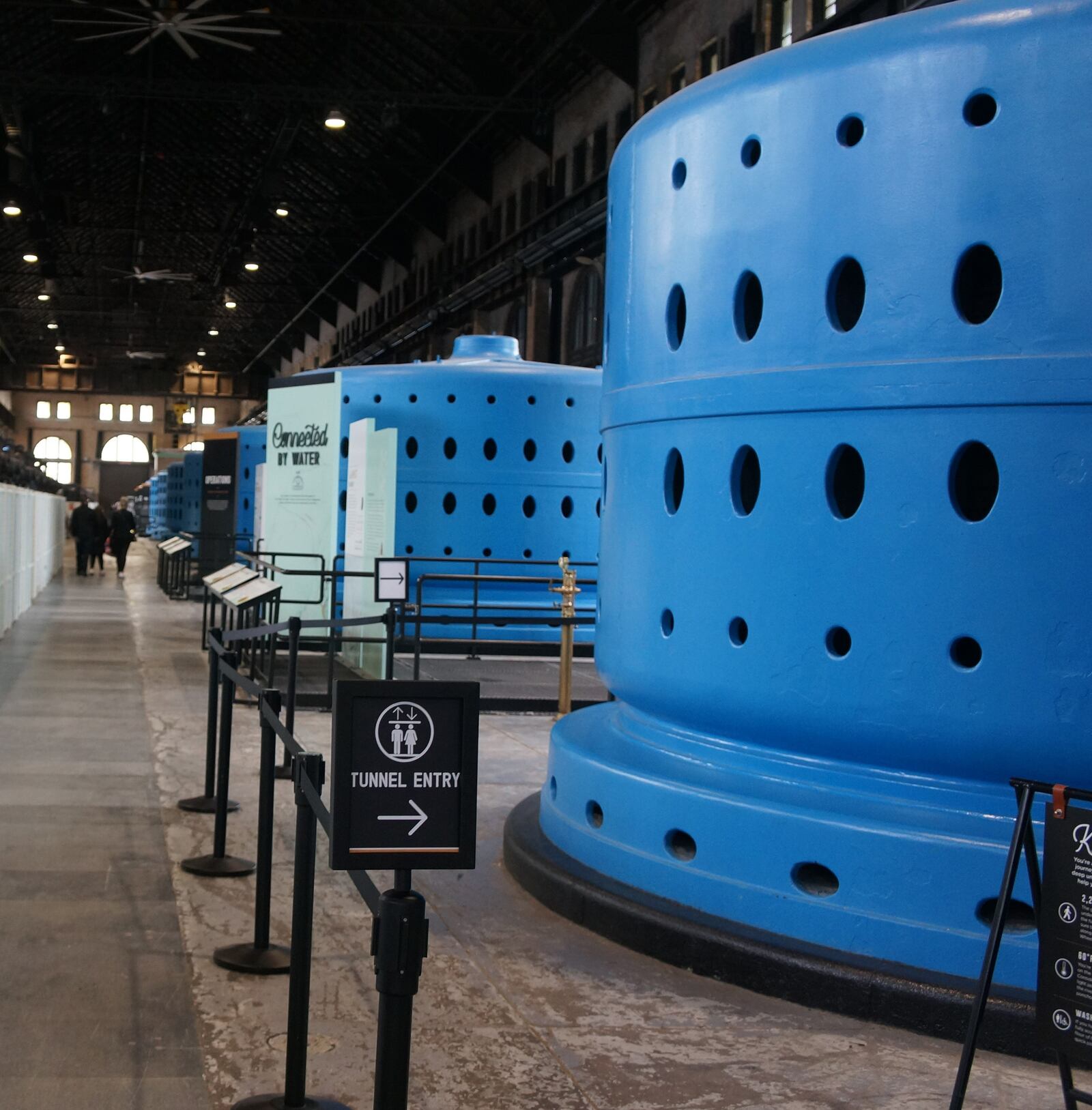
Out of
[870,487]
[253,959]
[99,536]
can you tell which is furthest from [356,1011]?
[99,536]

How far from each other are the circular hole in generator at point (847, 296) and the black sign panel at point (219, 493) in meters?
24.7

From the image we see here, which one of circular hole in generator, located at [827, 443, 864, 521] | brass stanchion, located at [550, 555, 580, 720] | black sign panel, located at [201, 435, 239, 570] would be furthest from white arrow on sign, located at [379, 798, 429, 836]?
black sign panel, located at [201, 435, 239, 570]

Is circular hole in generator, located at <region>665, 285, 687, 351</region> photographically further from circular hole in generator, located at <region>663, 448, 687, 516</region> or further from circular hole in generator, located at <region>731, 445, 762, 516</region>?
circular hole in generator, located at <region>731, 445, 762, 516</region>

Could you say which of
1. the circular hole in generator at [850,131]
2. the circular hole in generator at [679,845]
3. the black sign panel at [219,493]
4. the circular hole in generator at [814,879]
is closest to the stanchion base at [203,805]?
the circular hole in generator at [679,845]

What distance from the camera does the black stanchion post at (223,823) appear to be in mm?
6465

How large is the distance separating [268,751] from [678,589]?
1898 millimetres

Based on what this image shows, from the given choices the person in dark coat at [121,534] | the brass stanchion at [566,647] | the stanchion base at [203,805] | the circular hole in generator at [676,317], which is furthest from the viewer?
the person in dark coat at [121,534]

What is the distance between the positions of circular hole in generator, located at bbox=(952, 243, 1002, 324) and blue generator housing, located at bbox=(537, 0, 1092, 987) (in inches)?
0.5

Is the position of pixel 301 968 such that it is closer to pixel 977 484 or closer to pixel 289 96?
pixel 977 484

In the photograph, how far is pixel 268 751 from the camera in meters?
5.13

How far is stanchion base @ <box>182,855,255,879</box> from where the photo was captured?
21.9 feet

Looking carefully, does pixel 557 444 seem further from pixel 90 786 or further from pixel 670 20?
pixel 670 20

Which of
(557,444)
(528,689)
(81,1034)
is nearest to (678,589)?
(81,1034)

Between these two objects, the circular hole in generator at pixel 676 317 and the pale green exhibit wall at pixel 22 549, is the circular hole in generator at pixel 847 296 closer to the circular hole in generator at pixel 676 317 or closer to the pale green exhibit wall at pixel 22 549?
the circular hole in generator at pixel 676 317
